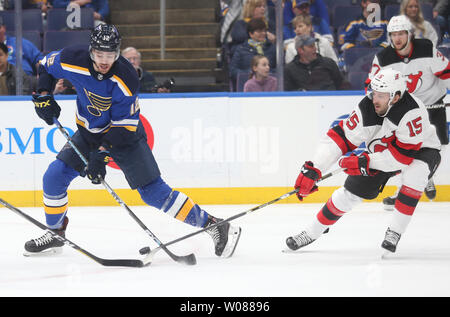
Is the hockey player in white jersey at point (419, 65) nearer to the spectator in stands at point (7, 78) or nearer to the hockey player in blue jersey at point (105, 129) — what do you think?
the hockey player in blue jersey at point (105, 129)

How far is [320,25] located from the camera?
6207mm

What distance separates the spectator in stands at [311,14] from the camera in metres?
5.84

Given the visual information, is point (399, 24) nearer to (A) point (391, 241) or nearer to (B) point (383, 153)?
(B) point (383, 153)

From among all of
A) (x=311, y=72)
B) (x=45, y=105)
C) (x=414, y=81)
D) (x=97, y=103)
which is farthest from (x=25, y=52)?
(x=414, y=81)

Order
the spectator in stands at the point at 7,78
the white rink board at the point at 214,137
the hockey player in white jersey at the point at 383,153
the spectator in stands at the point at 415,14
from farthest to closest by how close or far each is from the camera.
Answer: the spectator in stands at the point at 415,14 < the spectator in stands at the point at 7,78 < the white rink board at the point at 214,137 < the hockey player in white jersey at the point at 383,153

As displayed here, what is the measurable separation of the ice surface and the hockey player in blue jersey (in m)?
0.26

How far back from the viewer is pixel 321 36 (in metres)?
5.99

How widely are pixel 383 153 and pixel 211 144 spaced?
215cm

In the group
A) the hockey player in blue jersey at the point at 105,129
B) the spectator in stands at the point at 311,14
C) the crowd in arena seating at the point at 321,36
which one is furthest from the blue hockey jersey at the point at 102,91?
the spectator in stands at the point at 311,14

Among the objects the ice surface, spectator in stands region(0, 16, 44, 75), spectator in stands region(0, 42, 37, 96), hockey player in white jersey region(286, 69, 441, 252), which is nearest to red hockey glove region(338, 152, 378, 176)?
hockey player in white jersey region(286, 69, 441, 252)

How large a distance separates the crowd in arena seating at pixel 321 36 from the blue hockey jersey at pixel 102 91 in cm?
235

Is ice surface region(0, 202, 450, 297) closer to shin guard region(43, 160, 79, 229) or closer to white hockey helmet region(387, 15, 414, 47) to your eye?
shin guard region(43, 160, 79, 229)
